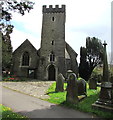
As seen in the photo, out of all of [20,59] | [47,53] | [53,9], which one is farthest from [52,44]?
[53,9]

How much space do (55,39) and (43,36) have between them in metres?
2.71

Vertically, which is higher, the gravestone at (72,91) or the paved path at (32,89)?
the gravestone at (72,91)

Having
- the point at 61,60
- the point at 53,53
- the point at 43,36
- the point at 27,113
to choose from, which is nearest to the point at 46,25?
the point at 43,36

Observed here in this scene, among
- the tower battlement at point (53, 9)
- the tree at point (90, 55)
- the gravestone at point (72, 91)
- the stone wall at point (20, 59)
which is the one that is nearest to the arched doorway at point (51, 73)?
the stone wall at point (20, 59)

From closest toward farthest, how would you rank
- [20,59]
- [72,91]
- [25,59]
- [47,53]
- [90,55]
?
[72,91] < [47,53] < [20,59] < [25,59] < [90,55]

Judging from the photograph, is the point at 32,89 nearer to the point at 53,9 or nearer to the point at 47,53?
the point at 47,53

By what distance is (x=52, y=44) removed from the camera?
25.3m

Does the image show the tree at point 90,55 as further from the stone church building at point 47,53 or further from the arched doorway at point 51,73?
the arched doorway at point 51,73

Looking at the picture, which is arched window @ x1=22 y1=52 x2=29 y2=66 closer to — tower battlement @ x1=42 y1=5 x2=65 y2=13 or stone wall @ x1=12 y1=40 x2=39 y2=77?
stone wall @ x1=12 y1=40 x2=39 y2=77

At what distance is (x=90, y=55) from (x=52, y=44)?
53.1 feet

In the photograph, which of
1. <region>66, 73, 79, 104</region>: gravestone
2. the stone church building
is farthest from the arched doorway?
<region>66, 73, 79, 104</region>: gravestone

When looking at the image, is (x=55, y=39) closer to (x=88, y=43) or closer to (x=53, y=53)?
(x=53, y=53)

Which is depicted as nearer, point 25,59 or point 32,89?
point 32,89

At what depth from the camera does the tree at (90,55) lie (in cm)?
3152
